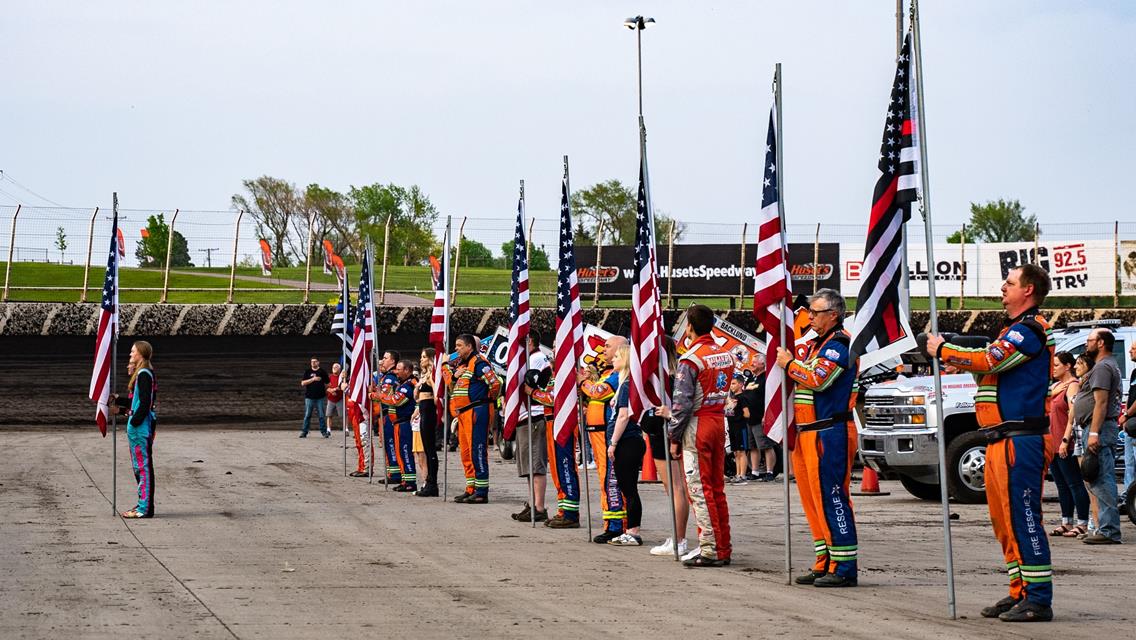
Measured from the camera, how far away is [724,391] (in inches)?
436

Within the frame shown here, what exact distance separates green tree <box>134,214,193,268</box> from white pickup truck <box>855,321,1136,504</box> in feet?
79.1

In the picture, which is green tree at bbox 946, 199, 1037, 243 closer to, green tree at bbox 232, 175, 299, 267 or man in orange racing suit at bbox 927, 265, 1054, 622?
green tree at bbox 232, 175, 299, 267

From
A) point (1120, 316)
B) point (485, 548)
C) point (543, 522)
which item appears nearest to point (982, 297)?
point (1120, 316)

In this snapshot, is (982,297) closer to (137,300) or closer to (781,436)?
(137,300)

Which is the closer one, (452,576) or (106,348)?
(452,576)

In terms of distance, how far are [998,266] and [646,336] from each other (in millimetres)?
28345

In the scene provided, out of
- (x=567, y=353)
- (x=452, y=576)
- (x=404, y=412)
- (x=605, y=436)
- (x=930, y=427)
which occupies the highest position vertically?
(x=567, y=353)

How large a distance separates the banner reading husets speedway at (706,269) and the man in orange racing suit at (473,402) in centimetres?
1985

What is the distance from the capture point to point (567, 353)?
45.5 feet

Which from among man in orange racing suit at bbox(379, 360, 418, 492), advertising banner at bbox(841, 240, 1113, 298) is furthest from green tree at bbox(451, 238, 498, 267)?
man in orange racing suit at bbox(379, 360, 418, 492)

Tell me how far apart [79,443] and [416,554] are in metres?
20.2

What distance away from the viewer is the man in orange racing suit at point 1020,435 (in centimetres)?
815

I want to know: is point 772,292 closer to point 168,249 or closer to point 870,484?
point 870,484

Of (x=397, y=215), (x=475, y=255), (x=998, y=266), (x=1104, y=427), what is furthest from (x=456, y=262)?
(x=397, y=215)
